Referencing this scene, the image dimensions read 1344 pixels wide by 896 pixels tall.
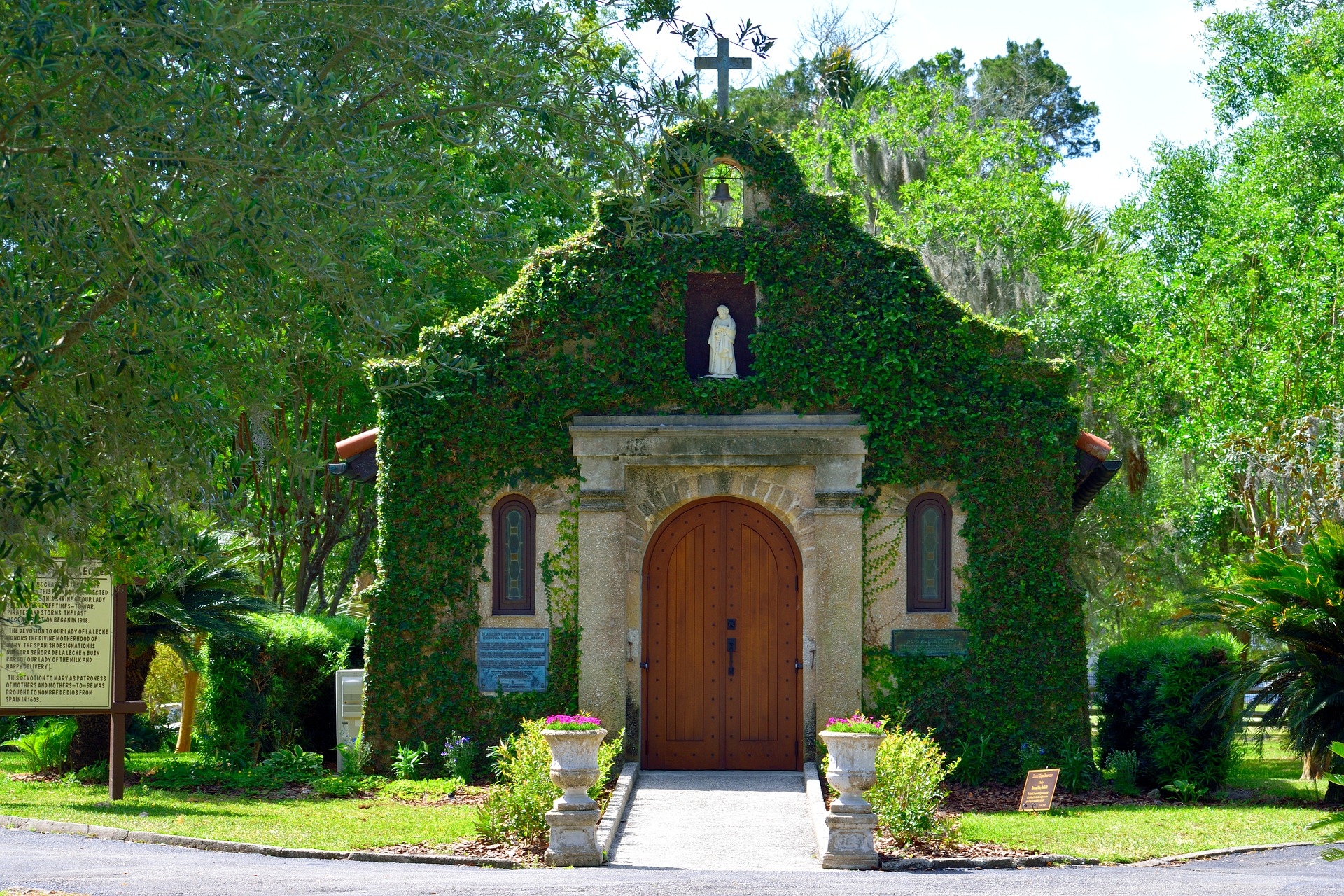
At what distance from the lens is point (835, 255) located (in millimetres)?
15289

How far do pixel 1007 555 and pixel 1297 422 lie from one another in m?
5.09

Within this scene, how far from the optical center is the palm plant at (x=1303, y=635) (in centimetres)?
1337

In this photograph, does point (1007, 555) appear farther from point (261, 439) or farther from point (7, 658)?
point (261, 439)

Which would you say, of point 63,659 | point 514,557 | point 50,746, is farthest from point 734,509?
point 50,746

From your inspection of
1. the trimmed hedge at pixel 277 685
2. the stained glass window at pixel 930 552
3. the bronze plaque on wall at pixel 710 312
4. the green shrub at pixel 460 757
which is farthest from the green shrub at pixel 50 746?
the stained glass window at pixel 930 552

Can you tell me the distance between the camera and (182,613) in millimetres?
15789

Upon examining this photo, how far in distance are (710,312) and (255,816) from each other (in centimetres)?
737

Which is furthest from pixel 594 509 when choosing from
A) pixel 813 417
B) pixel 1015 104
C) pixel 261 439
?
pixel 1015 104

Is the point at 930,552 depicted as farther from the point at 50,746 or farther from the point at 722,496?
the point at 50,746

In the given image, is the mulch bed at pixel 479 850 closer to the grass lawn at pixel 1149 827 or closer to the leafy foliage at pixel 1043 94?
the grass lawn at pixel 1149 827

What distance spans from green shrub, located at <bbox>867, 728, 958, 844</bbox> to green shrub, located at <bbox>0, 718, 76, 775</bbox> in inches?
380

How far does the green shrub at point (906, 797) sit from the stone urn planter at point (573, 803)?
232 centimetres

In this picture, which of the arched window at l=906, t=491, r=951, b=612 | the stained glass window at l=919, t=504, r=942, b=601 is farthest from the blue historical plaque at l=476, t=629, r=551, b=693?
the stained glass window at l=919, t=504, r=942, b=601

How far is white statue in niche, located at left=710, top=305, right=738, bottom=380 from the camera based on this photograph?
15391 mm
